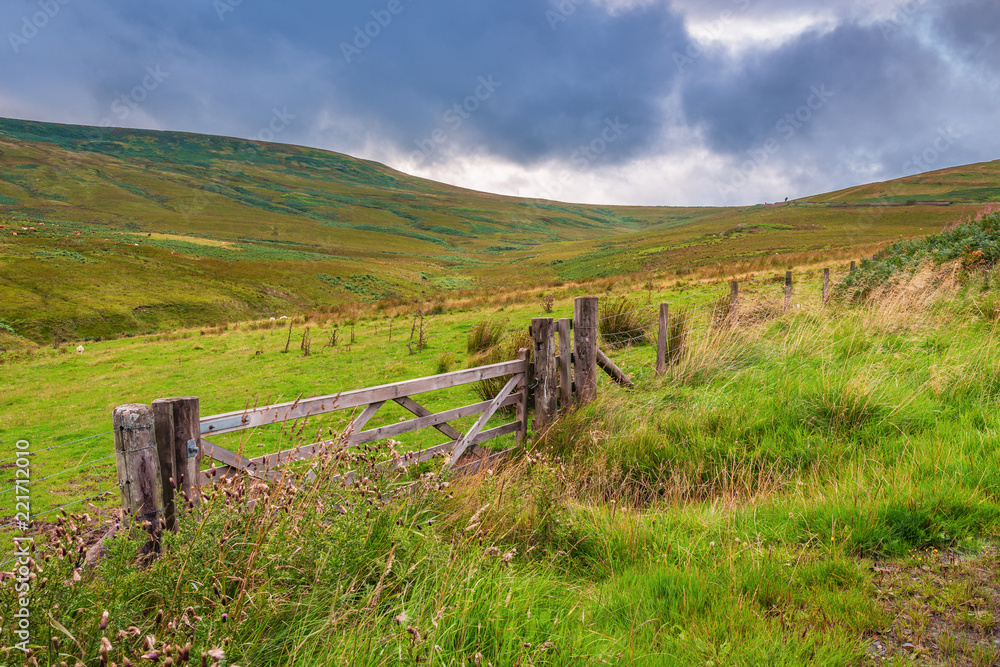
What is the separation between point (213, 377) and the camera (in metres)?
14.2

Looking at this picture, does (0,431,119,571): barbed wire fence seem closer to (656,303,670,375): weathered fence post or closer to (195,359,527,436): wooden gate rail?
(195,359,527,436): wooden gate rail

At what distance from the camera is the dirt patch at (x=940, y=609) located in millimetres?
2354

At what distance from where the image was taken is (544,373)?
6.26 meters

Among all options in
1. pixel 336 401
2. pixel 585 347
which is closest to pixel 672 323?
pixel 585 347

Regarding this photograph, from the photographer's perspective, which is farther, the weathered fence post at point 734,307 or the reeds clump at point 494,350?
the weathered fence post at point 734,307

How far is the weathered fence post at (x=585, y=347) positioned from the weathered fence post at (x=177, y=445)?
14.8ft

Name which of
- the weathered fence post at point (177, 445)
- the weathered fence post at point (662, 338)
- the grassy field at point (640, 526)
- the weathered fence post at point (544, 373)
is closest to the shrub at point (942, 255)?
the grassy field at point (640, 526)

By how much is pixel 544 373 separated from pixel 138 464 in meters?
4.24

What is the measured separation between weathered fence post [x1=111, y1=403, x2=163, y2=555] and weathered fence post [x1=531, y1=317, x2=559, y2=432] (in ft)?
13.1

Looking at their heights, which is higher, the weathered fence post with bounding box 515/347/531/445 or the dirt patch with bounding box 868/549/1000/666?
the weathered fence post with bounding box 515/347/531/445

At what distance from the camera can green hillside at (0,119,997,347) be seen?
3769 cm

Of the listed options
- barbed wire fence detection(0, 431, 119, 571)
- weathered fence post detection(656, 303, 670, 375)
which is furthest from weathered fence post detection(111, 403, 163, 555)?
weathered fence post detection(656, 303, 670, 375)

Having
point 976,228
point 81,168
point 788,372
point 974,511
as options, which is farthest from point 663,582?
point 81,168

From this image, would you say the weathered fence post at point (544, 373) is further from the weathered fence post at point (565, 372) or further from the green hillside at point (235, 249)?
the green hillside at point (235, 249)
